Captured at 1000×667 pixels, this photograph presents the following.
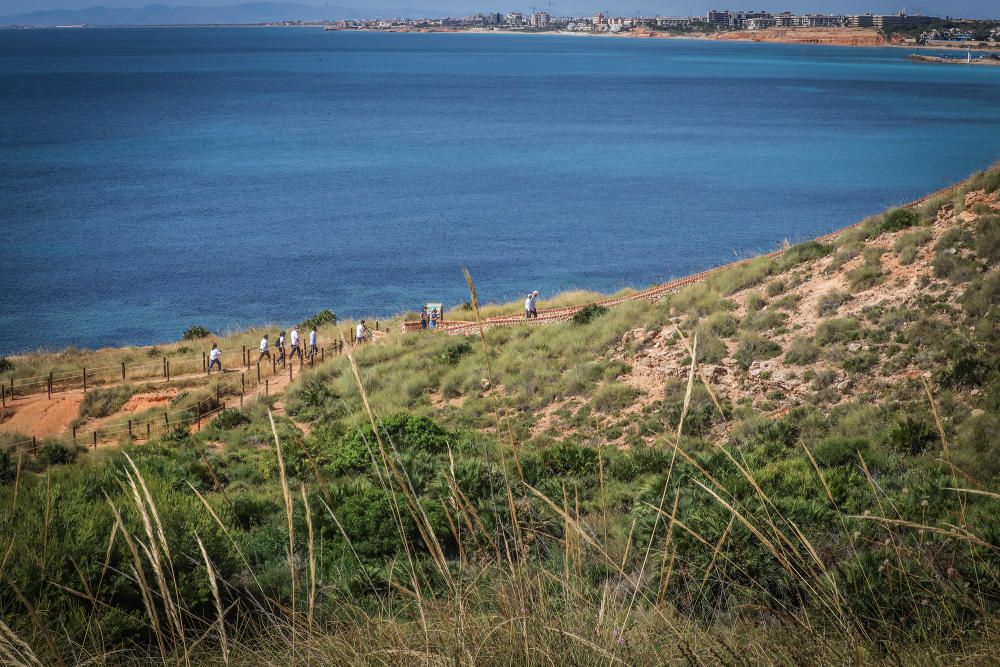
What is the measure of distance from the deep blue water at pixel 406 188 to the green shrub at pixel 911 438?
92.2 feet

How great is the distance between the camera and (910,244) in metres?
17.5

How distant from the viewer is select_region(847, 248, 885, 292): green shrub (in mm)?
16906

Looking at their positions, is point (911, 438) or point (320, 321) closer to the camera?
point (911, 438)

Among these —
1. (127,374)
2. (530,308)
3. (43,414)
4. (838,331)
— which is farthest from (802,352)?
(127,374)

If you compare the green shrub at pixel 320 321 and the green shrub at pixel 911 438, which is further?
the green shrub at pixel 320 321

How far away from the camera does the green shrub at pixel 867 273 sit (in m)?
16.9

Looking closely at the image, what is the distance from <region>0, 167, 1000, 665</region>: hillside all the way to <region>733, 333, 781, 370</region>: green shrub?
0.04 m

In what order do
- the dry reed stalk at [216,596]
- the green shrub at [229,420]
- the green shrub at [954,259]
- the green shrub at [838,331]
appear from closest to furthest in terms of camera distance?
1. the dry reed stalk at [216,596]
2. the green shrub at [838,331]
3. the green shrub at [954,259]
4. the green shrub at [229,420]

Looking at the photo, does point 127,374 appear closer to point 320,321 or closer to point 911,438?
point 320,321

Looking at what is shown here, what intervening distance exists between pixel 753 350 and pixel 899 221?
5.38 m

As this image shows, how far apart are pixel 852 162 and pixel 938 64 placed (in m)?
133

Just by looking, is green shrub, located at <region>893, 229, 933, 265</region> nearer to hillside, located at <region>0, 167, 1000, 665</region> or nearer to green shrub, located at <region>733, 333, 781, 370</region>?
hillside, located at <region>0, 167, 1000, 665</region>

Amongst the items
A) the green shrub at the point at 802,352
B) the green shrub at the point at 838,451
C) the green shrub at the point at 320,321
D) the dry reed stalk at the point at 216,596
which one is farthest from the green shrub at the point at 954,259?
the green shrub at the point at 320,321

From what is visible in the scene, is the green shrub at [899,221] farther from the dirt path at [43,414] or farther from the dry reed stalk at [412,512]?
the dry reed stalk at [412,512]
